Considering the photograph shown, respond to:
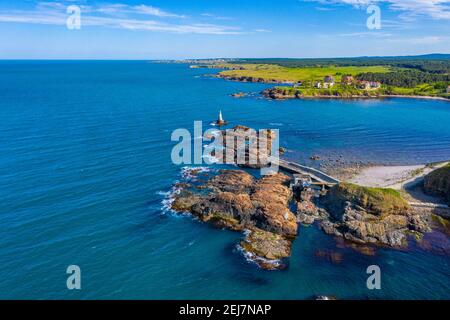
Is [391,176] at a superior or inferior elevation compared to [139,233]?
superior

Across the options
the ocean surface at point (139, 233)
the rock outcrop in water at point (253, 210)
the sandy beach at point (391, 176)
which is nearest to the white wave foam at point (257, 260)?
the rock outcrop in water at point (253, 210)

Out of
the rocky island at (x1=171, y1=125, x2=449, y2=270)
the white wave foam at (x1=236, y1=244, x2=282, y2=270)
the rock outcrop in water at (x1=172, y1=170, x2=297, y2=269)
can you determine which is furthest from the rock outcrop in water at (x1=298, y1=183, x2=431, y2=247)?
the white wave foam at (x1=236, y1=244, x2=282, y2=270)

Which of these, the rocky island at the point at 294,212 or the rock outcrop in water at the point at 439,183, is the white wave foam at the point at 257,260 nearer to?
the rocky island at the point at 294,212

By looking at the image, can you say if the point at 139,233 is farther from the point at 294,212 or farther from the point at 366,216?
the point at 366,216

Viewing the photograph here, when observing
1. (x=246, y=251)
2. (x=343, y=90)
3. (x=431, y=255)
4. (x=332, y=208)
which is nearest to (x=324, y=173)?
(x=332, y=208)

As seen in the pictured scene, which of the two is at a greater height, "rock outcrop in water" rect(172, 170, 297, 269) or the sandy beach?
the sandy beach

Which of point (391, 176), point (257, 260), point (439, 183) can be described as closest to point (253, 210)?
point (257, 260)

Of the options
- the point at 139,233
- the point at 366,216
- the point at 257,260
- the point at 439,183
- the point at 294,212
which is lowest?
the point at 257,260

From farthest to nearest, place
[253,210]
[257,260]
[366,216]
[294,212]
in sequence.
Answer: [294,212]
[366,216]
[253,210]
[257,260]

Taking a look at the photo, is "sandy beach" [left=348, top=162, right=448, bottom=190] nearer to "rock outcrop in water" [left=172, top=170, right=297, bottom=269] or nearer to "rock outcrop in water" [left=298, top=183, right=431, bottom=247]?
"rock outcrop in water" [left=298, top=183, right=431, bottom=247]
